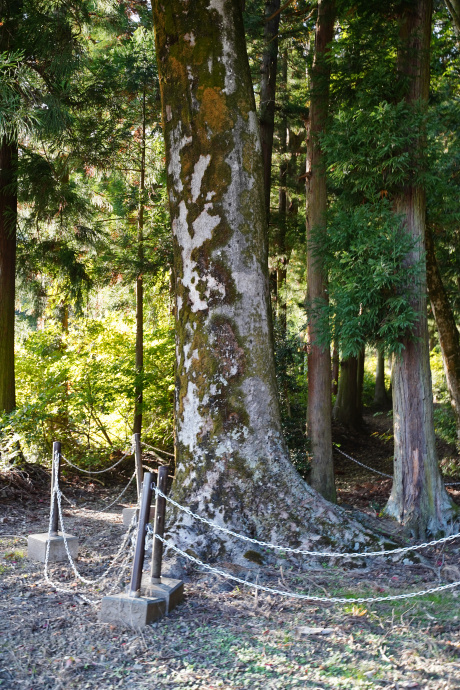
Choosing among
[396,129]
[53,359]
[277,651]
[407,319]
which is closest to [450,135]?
[396,129]

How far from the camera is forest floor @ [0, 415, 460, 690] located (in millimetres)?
3420

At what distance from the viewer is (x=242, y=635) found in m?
4.02

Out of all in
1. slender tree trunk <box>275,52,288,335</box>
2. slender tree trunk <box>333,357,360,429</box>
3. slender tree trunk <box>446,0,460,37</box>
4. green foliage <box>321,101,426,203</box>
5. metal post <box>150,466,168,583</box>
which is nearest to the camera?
metal post <box>150,466,168,583</box>

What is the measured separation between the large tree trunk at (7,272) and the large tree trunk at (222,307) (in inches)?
206

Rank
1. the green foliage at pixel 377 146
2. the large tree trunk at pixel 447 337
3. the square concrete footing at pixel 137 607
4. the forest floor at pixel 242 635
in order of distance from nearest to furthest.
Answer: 1. the forest floor at pixel 242 635
2. the square concrete footing at pixel 137 607
3. the green foliage at pixel 377 146
4. the large tree trunk at pixel 447 337

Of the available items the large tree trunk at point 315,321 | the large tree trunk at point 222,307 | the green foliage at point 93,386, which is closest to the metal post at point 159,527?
the large tree trunk at point 222,307

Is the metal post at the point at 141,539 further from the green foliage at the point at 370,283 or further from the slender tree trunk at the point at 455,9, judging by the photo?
the slender tree trunk at the point at 455,9

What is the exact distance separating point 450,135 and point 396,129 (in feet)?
13.0

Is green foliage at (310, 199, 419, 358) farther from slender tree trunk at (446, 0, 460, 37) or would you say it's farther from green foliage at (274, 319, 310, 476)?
slender tree trunk at (446, 0, 460, 37)

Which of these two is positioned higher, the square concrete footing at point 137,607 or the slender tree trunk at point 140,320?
the slender tree trunk at point 140,320

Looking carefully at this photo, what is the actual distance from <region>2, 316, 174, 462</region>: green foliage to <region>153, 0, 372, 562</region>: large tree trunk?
18.1 ft

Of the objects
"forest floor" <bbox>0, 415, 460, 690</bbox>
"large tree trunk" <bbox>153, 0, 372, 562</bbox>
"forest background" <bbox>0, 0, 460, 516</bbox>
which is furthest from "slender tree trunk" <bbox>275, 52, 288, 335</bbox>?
"forest floor" <bbox>0, 415, 460, 690</bbox>

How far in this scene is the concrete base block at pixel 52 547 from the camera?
5664mm

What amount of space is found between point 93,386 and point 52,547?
6029 mm
